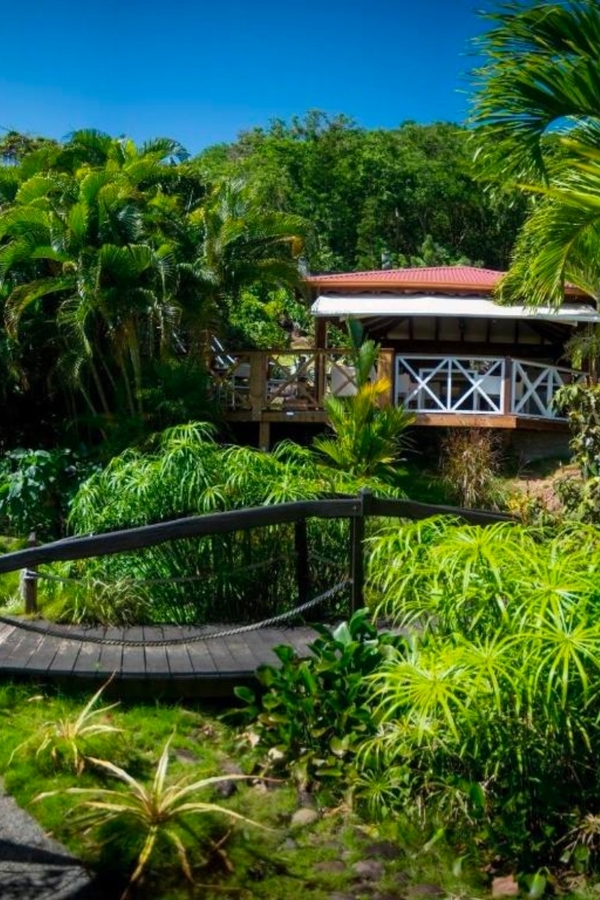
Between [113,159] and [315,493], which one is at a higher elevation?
[113,159]

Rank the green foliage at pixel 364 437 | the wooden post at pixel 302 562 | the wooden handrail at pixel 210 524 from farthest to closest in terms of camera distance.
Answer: the green foliage at pixel 364 437 < the wooden post at pixel 302 562 < the wooden handrail at pixel 210 524

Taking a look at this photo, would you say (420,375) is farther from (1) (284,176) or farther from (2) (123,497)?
(1) (284,176)

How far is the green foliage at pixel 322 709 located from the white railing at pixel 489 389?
1129 cm

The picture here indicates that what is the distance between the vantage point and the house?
1596 centimetres

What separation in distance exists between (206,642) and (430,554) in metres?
2.07

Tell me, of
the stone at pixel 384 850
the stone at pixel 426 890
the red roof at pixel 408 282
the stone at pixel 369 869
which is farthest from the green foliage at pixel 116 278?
the stone at pixel 426 890

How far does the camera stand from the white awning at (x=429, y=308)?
53.5 ft

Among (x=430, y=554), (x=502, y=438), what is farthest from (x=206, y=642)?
(x=502, y=438)

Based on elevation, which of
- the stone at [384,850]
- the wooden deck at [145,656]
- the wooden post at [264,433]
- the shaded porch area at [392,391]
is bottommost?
the stone at [384,850]

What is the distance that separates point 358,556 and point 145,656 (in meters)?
1.39

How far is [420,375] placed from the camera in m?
17.1

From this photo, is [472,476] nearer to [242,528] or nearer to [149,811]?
[242,528]

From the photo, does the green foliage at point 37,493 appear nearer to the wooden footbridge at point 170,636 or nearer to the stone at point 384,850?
the wooden footbridge at point 170,636

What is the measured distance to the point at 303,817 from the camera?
4152mm
